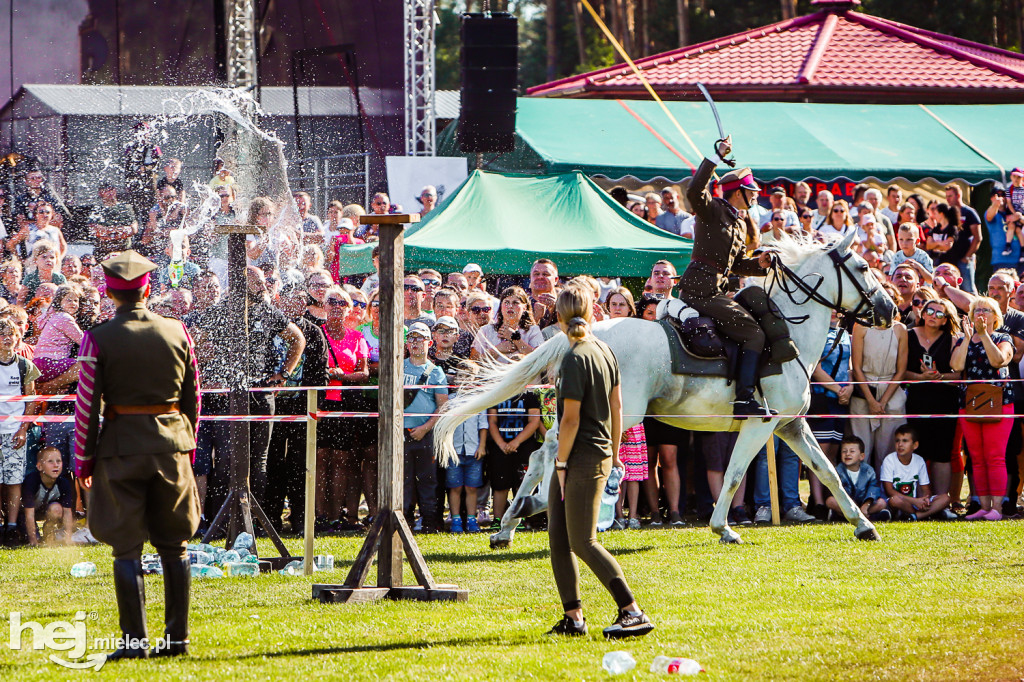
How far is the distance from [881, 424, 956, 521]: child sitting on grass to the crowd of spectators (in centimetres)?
1

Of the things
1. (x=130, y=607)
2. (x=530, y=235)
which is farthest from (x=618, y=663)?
(x=530, y=235)

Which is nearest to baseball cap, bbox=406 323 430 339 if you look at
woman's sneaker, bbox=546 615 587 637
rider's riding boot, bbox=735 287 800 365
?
rider's riding boot, bbox=735 287 800 365

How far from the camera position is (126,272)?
6770 millimetres

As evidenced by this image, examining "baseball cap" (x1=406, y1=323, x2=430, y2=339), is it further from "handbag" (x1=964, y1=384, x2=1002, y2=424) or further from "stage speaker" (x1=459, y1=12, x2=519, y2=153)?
"stage speaker" (x1=459, y1=12, x2=519, y2=153)

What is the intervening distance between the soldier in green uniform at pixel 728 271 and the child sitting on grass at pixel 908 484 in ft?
7.90

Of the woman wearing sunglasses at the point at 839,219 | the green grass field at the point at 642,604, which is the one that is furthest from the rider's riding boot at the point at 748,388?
the woman wearing sunglasses at the point at 839,219

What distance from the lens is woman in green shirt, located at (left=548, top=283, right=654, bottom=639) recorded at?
7016 mm

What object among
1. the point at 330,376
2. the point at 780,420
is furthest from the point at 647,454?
the point at 330,376

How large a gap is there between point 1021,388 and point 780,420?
3.23m

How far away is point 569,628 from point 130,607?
2.33 metres

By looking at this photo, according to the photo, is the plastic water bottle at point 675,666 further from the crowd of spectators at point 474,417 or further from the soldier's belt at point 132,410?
the crowd of spectators at point 474,417

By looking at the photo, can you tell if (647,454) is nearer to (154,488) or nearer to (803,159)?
(154,488)

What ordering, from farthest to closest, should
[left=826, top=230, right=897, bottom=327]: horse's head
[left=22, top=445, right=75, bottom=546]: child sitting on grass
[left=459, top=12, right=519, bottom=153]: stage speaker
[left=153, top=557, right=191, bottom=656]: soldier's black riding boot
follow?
[left=459, top=12, right=519, bottom=153]: stage speaker → [left=826, top=230, right=897, bottom=327]: horse's head → [left=22, top=445, right=75, bottom=546]: child sitting on grass → [left=153, top=557, right=191, bottom=656]: soldier's black riding boot

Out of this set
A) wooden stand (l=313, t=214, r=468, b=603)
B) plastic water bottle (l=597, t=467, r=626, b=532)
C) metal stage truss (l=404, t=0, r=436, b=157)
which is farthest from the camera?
metal stage truss (l=404, t=0, r=436, b=157)
